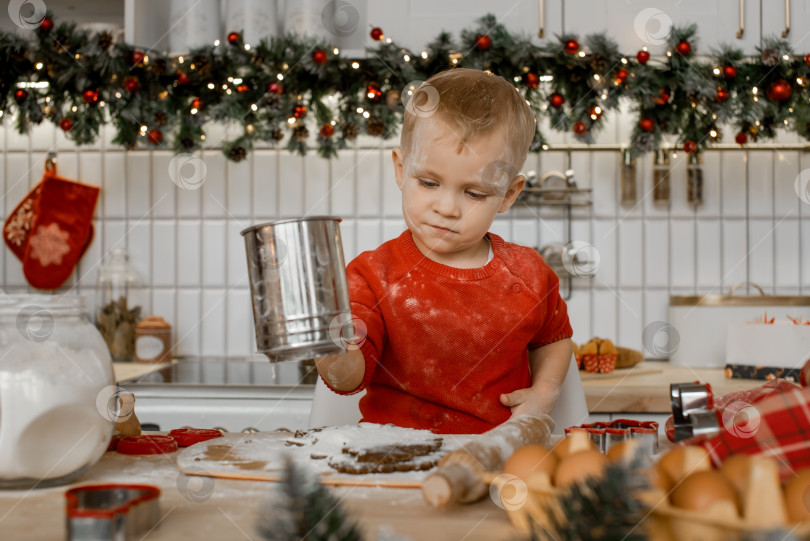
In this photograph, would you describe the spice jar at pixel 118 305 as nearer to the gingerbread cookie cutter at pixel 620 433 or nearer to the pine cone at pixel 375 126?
the pine cone at pixel 375 126

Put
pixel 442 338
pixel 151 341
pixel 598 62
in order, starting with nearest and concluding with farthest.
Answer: pixel 442 338, pixel 598 62, pixel 151 341

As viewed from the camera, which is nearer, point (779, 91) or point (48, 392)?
point (48, 392)

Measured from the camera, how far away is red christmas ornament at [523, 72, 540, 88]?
170 cm

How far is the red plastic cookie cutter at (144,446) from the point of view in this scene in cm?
64

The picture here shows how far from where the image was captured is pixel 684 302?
1.90 meters

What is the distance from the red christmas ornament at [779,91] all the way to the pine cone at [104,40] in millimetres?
1549

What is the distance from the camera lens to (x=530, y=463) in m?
0.44

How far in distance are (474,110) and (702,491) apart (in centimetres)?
62

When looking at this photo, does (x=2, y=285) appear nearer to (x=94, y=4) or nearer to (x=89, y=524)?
(x=94, y=4)

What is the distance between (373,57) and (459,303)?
3.11 feet

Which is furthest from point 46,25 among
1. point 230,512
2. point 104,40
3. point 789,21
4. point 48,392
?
point 789,21

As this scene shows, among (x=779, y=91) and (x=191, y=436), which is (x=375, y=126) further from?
(x=191, y=436)

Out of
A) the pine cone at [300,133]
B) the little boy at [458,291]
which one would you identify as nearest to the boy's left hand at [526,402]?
the little boy at [458,291]

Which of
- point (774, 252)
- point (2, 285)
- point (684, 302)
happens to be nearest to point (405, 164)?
point (684, 302)
